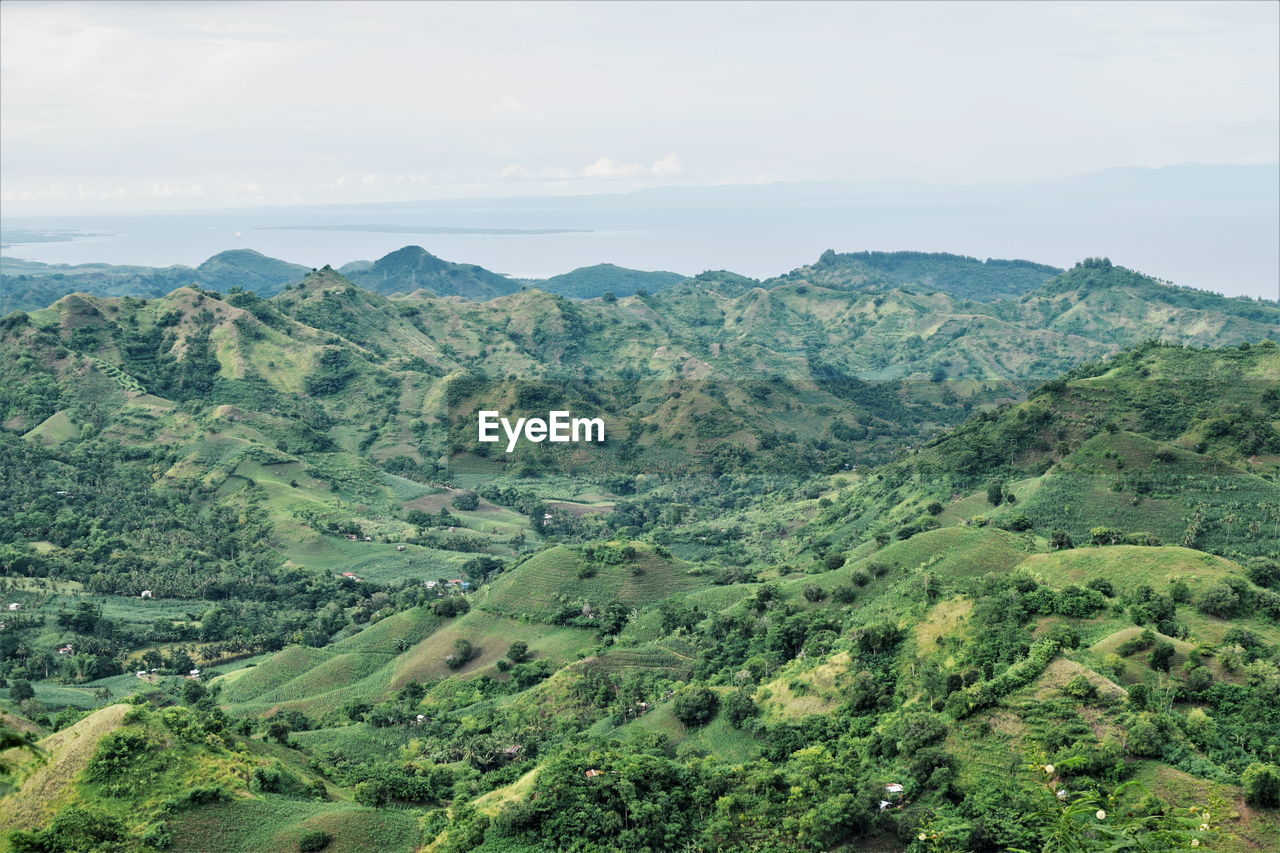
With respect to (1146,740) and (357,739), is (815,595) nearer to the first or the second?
(1146,740)

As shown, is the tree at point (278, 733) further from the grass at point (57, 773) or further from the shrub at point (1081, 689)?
the shrub at point (1081, 689)

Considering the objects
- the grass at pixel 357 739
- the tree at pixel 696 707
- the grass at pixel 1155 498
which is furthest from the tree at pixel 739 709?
the grass at pixel 1155 498

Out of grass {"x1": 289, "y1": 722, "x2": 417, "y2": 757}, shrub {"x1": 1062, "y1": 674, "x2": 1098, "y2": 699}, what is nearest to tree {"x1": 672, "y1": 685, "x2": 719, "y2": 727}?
grass {"x1": 289, "y1": 722, "x2": 417, "y2": 757}

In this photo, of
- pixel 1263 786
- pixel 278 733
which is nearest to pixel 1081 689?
pixel 1263 786

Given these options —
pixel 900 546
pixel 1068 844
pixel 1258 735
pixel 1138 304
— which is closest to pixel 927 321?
pixel 1138 304

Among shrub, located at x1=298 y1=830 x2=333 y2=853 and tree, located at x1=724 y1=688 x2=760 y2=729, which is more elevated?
tree, located at x1=724 y1=688 x2=760 y2=729

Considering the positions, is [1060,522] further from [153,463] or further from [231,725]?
[153,463]

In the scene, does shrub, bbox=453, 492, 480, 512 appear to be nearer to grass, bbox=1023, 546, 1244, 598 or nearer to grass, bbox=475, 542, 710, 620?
grass, bbox=475, 542, 710, 620
